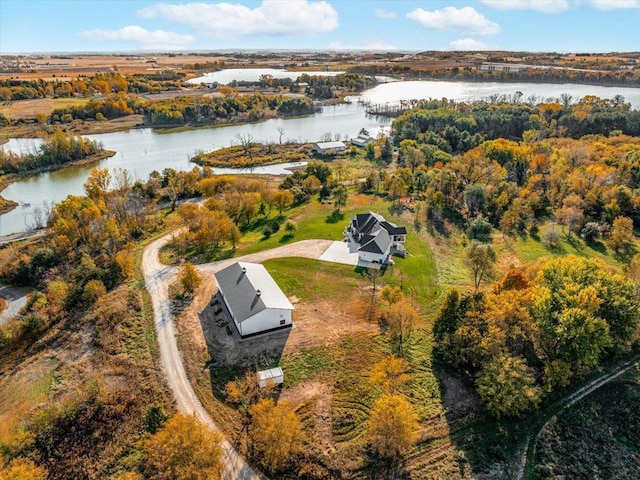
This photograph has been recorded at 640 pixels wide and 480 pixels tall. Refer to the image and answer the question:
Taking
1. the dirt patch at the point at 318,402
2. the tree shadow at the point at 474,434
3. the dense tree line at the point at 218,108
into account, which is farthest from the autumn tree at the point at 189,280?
the dense tree line at the point at 218,108

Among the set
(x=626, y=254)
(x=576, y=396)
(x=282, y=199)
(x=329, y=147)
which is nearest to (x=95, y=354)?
(x=282, y=199)

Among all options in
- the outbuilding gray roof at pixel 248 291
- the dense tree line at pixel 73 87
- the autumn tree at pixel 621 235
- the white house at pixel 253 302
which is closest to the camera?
the white house at pixel 253 302

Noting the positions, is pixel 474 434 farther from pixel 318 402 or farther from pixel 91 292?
pixel 91 292

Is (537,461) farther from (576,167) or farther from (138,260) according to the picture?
(576,167)

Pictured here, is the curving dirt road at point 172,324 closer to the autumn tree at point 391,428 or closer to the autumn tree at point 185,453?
the autumn tree at point 185,453

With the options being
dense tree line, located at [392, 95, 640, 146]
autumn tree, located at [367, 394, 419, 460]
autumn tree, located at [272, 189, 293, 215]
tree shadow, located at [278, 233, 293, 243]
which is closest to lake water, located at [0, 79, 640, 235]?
dense tree line, located at [392, 95, 640, 146]

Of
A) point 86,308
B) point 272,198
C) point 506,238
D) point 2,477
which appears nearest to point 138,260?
point 86,308
